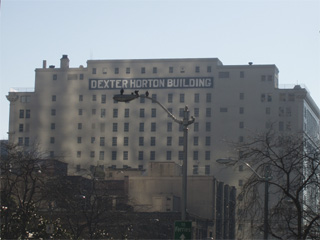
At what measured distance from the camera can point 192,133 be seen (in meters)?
160

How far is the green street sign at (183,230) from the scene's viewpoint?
26984 millimetres

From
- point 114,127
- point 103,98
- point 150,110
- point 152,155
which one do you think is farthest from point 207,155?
point 103,98

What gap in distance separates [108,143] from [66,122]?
11.4 m

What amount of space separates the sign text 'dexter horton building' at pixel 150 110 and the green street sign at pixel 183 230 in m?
127

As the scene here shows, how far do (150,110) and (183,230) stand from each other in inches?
5433

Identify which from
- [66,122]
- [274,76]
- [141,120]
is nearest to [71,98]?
[66,122]

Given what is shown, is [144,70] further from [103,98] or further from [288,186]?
[288,186]

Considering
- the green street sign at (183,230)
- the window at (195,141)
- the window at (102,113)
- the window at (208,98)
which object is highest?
the window at (208,98)

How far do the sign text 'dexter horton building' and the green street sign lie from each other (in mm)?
126591

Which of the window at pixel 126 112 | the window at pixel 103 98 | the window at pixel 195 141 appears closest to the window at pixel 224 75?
the window at pixel 195 141

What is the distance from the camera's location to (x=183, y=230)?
27062mm

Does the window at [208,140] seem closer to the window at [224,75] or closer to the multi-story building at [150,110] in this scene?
the multi-story building at [150,110]

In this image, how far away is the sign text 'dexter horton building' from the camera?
157m

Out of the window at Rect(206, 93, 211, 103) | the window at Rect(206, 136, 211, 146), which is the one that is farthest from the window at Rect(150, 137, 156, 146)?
the window at Rect(206, 93, 211, 103)
